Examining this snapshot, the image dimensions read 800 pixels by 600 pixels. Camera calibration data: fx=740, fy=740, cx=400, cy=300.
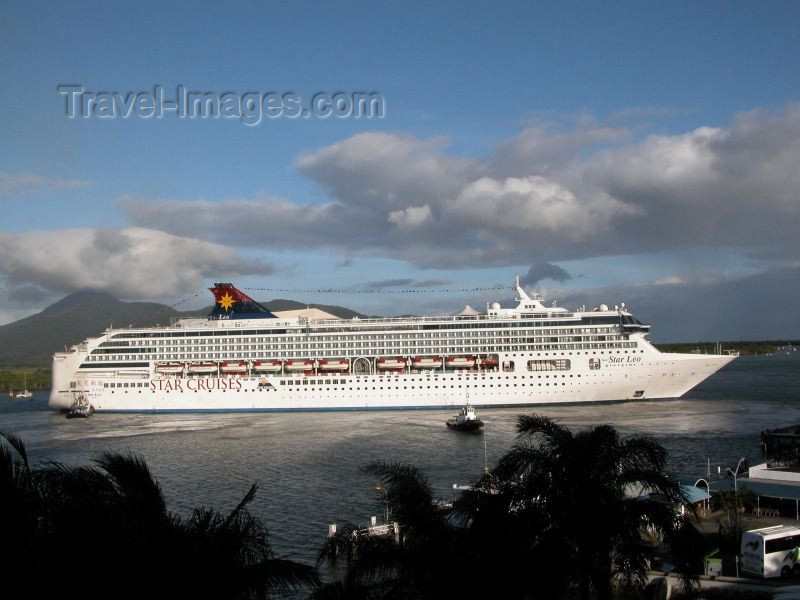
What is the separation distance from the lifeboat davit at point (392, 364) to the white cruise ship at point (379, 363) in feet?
0.23

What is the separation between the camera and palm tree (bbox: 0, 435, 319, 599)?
21.0 ft

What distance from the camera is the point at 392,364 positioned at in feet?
172

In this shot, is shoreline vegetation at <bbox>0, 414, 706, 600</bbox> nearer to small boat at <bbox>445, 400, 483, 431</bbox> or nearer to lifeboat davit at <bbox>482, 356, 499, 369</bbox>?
small boat at <bbox>445, 400, 483, 431</bbox>

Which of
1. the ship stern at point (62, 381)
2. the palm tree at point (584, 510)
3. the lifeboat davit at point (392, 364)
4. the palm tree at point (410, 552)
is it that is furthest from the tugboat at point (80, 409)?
the palm tree at point (584, 510)

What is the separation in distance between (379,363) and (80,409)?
21270 mm

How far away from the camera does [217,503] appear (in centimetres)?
2397

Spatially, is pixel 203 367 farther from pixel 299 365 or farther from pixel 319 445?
pixel 319 445

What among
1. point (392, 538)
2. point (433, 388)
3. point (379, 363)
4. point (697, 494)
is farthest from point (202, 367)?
point (392, 538)

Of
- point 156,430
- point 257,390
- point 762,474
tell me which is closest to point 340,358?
point 257,390

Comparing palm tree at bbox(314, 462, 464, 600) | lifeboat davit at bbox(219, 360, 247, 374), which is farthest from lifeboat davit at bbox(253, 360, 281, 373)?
palm tree at bbox(314, 462, 464, 600)

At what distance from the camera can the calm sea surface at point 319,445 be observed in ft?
79.4

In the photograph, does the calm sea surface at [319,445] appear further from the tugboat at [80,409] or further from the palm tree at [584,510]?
the palm tree at [584,510]

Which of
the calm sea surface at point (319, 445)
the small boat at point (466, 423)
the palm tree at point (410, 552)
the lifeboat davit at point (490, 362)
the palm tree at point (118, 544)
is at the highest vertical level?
the lifeboat davit at point (490, 362)

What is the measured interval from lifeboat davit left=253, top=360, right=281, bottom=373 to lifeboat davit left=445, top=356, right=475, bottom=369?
40.1ft
